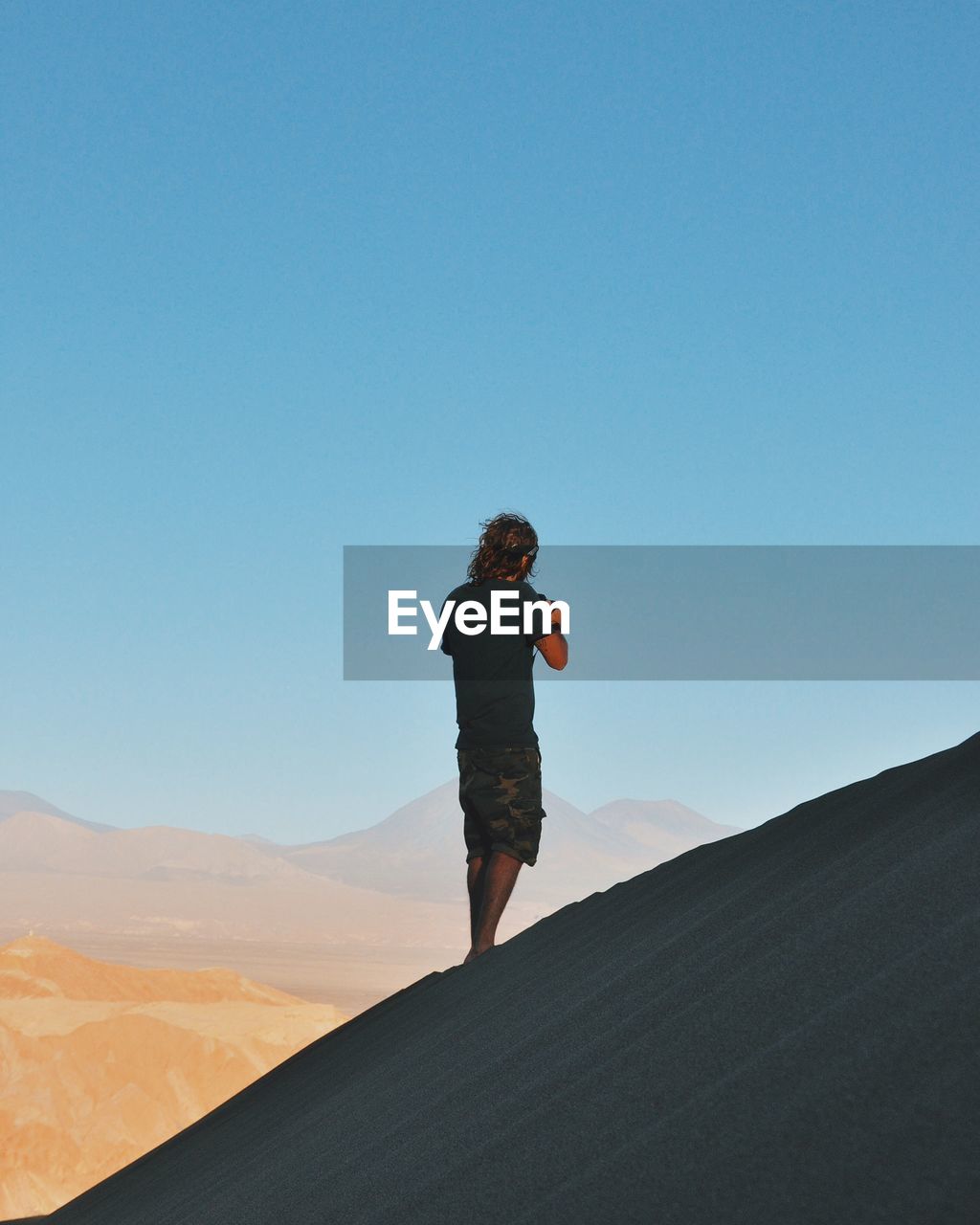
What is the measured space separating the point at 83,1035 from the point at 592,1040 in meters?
17.2

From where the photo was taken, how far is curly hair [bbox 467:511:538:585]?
164 inches

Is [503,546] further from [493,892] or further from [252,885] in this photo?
[252,885]

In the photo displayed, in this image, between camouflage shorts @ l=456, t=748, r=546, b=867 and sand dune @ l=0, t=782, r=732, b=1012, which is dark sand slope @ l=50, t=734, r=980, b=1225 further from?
sand dune @ l=0, t=782, r=732, b=1012

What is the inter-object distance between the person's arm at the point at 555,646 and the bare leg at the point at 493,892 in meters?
0.64

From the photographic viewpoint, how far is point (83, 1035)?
17.5 metres

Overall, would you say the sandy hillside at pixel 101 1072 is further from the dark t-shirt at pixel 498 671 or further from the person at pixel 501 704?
the dark t-shirt at pixel 498 671

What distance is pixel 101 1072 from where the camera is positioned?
671 inches

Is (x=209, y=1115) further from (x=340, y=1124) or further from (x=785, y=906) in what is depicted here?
(x=785, y=906)

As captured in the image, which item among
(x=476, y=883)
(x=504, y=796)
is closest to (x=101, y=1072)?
(x=476, y=883)

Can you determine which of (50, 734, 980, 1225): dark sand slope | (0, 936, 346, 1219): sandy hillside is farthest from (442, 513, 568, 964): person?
(0, 936, 346, 1219): sandy hillside

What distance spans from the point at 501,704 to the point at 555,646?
0.25 meters

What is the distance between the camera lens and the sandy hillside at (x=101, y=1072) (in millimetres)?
16094

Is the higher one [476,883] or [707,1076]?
[707,1076]

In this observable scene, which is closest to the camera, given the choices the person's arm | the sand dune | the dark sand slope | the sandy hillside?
the dark sand slope
